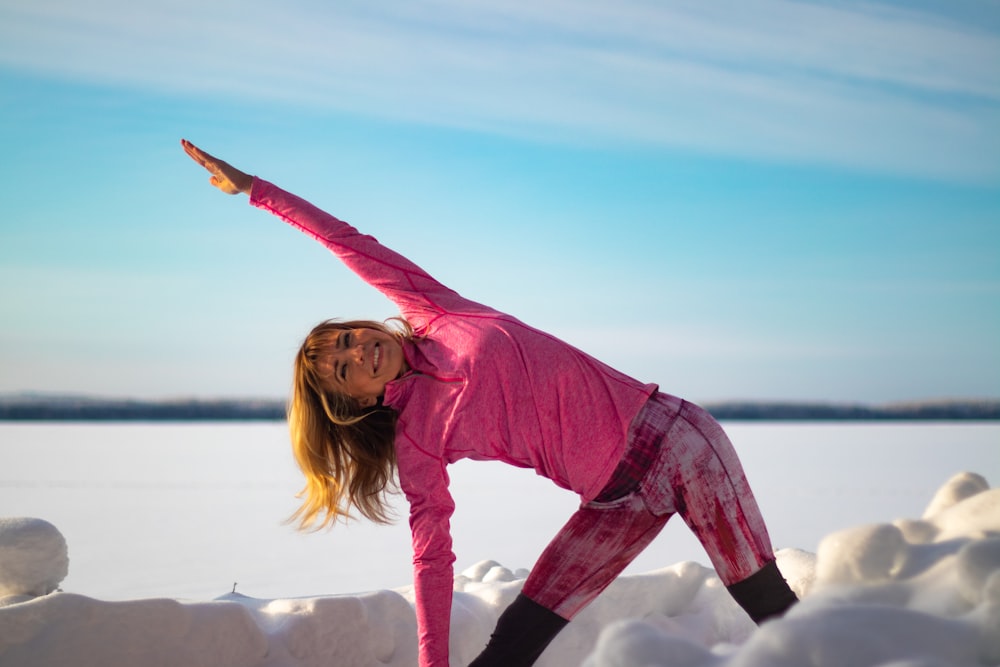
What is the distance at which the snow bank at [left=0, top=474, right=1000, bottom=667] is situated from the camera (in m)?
1.16

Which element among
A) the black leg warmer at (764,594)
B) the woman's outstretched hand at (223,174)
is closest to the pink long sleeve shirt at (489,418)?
the black leg warmer at (764,594)

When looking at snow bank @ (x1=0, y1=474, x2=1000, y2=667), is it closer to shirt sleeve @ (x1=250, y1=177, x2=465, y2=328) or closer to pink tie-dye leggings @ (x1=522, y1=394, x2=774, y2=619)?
pink tie-dye leggings @ (x1=522, y1=394, x2=774, y2=619)

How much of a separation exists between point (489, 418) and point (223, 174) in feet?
2.79

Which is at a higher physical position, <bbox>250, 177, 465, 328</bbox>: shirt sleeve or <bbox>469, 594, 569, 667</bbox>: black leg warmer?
<bbox>250, 177, 465, 328</bbox>: shirt sleeve

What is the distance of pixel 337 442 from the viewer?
216 cm

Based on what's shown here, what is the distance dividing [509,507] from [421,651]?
3.88 m

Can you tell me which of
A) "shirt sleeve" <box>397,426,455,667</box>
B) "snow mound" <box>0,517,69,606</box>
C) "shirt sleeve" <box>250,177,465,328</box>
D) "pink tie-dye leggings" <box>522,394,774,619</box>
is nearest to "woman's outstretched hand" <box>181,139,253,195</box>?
"shirt sleeve" <box>250,177,465,328</box>

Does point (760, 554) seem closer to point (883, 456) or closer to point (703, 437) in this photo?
point (703, 437)

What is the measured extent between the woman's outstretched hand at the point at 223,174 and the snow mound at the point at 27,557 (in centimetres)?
84

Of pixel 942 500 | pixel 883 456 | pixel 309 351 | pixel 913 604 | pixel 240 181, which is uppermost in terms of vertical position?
pixel 883 456

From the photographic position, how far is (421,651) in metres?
1.98

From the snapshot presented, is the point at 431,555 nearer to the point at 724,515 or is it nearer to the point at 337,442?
the point at 337,442

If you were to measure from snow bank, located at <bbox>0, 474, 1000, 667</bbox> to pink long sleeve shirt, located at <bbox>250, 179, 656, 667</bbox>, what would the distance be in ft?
1.21

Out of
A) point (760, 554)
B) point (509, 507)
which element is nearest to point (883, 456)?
point (509, 507)
